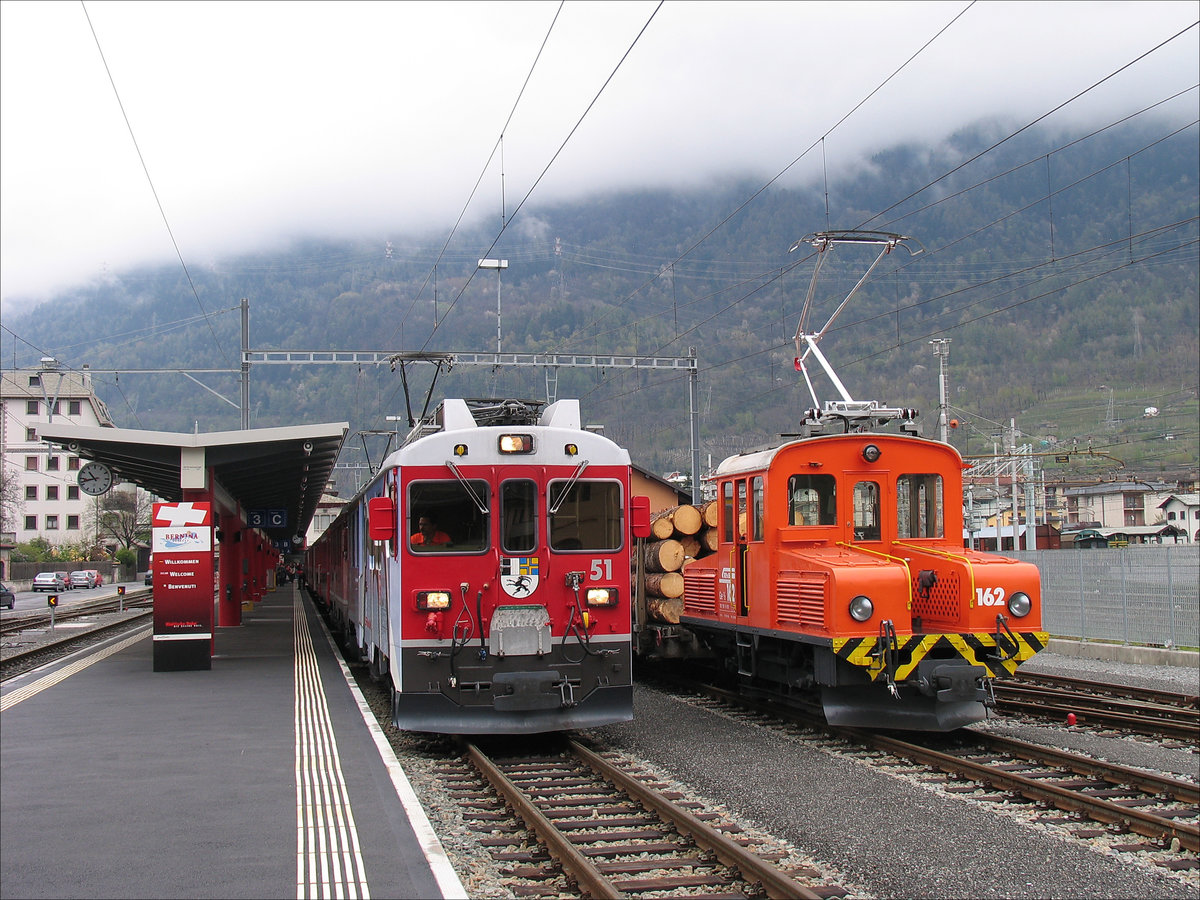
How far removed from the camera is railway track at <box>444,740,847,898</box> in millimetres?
6293

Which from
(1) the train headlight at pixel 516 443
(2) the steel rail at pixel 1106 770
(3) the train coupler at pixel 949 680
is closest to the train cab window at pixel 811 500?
(3) the train coupler at pixel 949 680

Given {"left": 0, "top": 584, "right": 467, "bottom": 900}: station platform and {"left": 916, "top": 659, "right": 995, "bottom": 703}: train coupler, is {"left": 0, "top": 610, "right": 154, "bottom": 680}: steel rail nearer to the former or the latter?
{"left": 0, "top": 584, "right": 467, "bottom": 900}: station platform

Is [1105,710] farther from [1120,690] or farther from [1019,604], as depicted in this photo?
[1019,604]

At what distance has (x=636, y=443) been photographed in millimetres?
59375

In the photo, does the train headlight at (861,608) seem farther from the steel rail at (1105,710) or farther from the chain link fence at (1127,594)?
the chain link fence at (1127,594)

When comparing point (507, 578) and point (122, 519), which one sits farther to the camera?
point (122, 519)

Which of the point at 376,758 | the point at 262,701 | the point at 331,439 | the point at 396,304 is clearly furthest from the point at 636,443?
the point at 396,304

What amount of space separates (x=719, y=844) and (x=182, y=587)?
12.6 meters

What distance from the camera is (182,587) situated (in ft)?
56.2

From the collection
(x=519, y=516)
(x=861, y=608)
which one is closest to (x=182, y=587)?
(x=519, y=516)

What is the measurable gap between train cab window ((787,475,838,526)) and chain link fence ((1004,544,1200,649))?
29.3 feet

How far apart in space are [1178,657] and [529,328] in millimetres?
92450

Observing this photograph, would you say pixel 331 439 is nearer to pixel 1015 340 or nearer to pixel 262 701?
pixel 262 701

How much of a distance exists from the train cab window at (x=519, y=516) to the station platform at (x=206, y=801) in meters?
2.13
